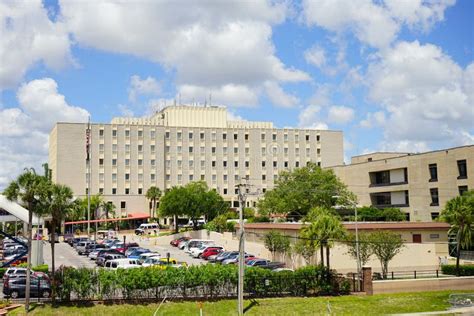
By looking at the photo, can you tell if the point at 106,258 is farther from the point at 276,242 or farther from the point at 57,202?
the point at 57,202

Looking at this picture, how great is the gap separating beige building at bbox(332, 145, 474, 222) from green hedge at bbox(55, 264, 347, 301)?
43927 millimetres

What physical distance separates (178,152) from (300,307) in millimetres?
102008

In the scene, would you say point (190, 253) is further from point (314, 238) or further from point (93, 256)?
point (314, 238)

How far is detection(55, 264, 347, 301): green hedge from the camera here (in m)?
36.3

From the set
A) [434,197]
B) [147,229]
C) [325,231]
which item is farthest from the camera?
[147,229]

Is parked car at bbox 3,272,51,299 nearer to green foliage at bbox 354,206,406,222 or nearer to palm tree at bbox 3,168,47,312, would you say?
palm tree at bbox 3,168,47,312

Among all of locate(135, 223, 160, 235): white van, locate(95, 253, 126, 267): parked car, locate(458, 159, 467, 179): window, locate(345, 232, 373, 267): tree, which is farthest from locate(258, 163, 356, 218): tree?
locate(345, 232, 373, 267): tree

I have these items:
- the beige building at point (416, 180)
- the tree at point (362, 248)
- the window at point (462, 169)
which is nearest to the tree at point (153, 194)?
the beige building at point (416, 180)

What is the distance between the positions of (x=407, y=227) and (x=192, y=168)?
86.8 meters

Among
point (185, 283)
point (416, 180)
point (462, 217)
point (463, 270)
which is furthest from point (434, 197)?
point (185, 283)

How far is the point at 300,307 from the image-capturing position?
37406 millimetres

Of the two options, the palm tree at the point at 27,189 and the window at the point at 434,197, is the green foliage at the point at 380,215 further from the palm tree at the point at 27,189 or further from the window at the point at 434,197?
the palm tree at the point at 27,189

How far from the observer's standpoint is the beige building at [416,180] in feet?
257

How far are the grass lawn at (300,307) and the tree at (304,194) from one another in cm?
4772
